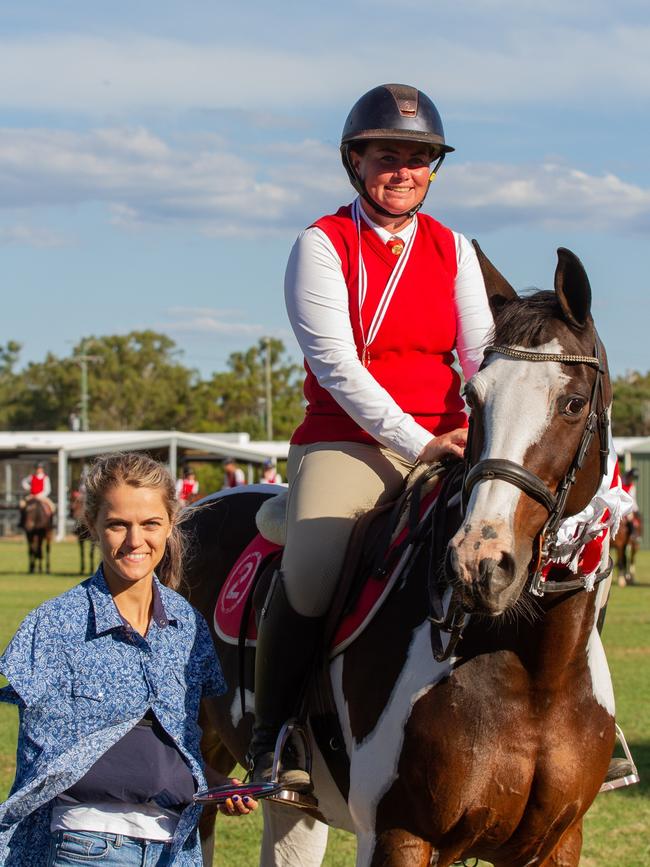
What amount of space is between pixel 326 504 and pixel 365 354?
60cm

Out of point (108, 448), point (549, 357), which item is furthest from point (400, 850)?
point (108, 448)

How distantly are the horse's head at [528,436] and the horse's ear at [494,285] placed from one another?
0.68 ft

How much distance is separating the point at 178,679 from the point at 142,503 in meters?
0.52

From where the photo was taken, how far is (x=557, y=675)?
152 inches

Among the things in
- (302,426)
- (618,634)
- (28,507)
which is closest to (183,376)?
(28,507)

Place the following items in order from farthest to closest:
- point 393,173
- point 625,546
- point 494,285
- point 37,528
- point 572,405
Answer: point 37,528 → point 625,546 → point 393,173 → point 494,285 → point 572,405

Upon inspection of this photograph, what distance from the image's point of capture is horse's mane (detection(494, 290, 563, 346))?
3.73 m

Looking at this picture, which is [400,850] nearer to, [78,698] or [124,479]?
[78,698]

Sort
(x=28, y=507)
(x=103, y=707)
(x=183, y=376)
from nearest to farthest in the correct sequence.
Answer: (x=103, y=707) < (x=28, y=507) < (x=183, y=376)

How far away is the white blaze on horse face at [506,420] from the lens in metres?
3.40

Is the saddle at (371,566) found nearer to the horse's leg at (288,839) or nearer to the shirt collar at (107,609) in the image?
the shirt collar at (107,609)

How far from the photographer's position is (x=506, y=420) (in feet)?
11.7

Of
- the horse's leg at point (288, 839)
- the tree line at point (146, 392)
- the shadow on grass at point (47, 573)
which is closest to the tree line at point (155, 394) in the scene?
the tree line at point (146, 392)

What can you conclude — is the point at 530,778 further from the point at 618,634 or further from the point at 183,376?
the point at 183,376
